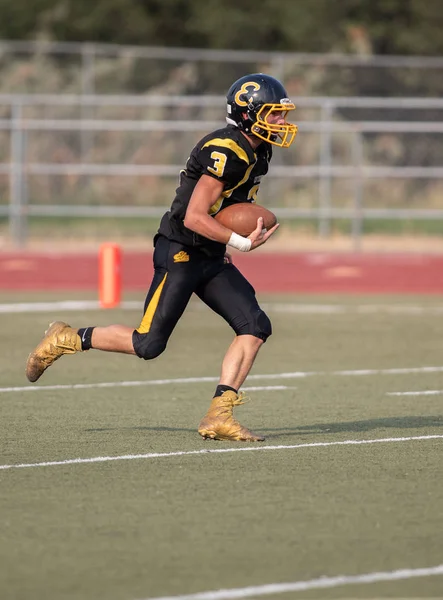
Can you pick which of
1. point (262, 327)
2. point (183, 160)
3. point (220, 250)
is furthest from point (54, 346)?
point (183, 160)

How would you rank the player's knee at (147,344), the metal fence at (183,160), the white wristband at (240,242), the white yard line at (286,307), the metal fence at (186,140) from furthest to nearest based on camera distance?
the metal fence at (186,140) < the metal fence at (183,160) < the white yard line at (286,307) < the player's knee at (147,344) < the white wristband at (240,242)

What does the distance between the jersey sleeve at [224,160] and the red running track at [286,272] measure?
11.4 m

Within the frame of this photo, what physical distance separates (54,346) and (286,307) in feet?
28.6

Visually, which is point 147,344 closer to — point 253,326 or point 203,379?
point 253,326

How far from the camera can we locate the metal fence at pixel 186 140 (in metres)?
22.0

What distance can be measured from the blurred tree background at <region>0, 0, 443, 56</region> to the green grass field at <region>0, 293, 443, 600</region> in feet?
65.7

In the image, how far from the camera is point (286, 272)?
2012 centimetres

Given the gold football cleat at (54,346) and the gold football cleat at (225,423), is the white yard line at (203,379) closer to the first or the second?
the gold football cleat at (54,346)

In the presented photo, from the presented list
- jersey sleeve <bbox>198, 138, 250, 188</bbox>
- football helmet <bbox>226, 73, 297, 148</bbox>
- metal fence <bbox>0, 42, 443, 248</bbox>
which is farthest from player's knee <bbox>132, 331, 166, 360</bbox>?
metal fence <bbox>0, 42, 443, 248</bbox>

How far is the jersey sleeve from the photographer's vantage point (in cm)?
820

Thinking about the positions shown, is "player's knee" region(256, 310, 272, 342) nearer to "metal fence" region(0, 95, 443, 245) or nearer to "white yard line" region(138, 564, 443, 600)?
"white yard line" region(138, 564, 443, 600)

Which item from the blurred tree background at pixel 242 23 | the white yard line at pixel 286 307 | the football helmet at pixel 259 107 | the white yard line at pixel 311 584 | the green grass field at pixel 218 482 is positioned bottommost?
the white yard line at pixel 311 584

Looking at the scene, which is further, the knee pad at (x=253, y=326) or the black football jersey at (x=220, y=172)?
the knee pad at (x=253, y=326)

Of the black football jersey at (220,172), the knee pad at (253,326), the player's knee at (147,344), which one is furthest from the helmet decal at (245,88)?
the player's knee at (147,344)
